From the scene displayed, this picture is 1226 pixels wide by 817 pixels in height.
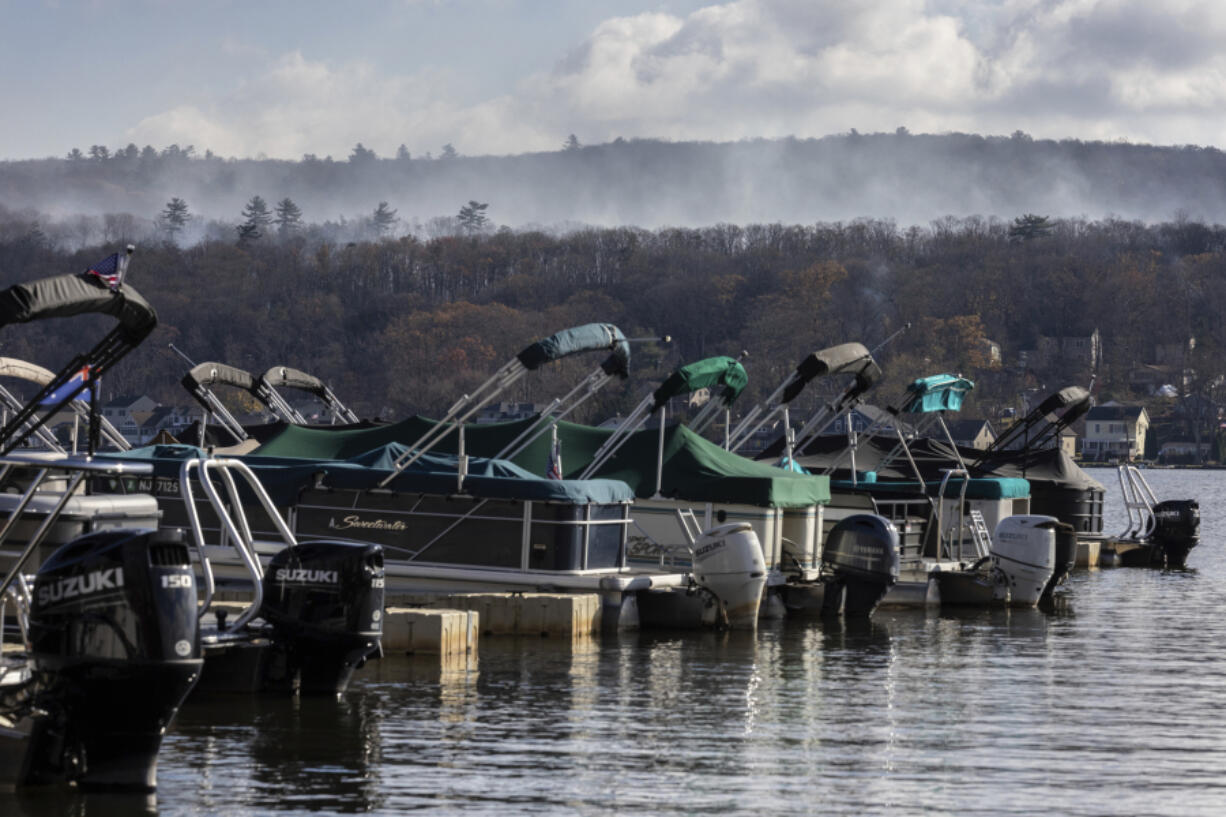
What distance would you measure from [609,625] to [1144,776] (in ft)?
29.6

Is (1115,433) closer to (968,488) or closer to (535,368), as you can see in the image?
(968,488)

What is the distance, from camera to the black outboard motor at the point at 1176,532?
4209cm

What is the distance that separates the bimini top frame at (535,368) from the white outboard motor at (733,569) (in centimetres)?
241

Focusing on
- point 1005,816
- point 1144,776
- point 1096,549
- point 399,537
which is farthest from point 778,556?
point 1096,549

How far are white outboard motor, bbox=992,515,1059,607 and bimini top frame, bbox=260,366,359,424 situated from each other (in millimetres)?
13410

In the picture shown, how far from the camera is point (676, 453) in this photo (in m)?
24.8

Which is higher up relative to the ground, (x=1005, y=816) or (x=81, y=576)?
(x=81, y=576)

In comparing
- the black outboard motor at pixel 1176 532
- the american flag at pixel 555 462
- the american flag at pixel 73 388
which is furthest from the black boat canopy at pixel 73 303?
the black outboard motor at pixel 1176 532

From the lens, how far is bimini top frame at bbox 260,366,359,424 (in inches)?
1371

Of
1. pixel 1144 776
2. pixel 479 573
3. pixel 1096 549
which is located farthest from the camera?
pixel 1096 549

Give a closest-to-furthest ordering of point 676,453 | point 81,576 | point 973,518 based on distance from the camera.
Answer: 1. point 81,576
2. point 676,453
3. point 973,518

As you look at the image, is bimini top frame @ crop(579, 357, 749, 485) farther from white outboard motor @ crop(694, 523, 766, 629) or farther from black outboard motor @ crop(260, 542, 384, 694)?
black outboard motor @ crop(260, 542, 384, 694)

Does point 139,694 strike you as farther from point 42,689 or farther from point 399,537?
point 399,537

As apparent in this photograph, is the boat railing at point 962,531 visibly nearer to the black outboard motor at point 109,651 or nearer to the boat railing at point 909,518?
the boat railing at point 909,518
